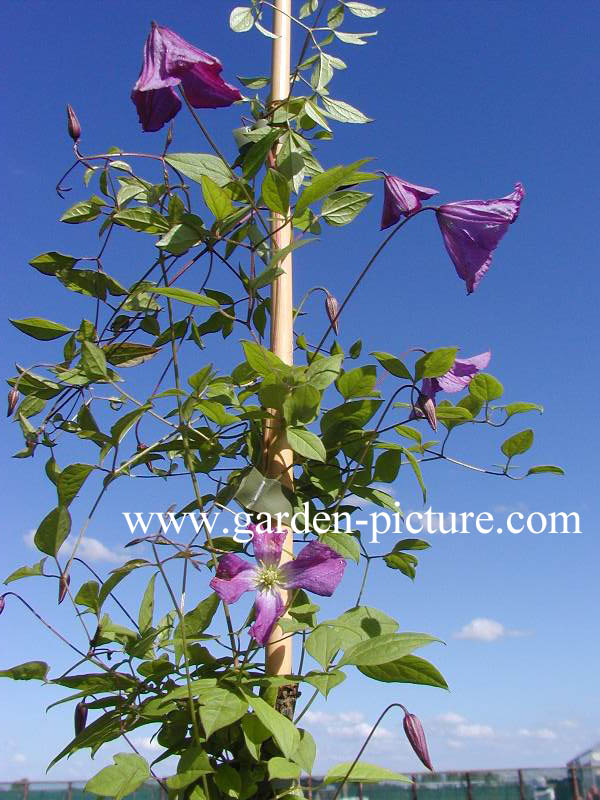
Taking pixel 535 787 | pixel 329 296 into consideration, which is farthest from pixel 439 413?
pixel 535 787

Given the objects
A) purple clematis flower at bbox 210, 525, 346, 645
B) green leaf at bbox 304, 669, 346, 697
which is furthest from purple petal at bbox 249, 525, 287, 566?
green leaf at bbox 304, 669, 346, 697

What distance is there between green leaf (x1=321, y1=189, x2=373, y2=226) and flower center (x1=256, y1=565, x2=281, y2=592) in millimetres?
382

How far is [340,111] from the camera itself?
874 mm

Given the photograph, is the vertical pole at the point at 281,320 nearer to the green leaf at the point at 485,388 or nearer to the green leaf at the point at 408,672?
the green leaf at the point at 408,672

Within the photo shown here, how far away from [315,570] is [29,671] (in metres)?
0.29

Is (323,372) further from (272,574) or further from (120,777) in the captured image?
(120,777)

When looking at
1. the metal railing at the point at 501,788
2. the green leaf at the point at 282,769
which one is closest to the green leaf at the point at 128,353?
the green leaf at the point at 282,769

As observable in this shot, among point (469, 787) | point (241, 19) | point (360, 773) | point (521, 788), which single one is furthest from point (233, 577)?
point (521, 788)

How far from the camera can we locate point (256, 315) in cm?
88

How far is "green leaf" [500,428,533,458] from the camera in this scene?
2.89ft

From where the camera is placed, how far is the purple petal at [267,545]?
2.21 ft

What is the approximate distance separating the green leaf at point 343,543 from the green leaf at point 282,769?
7.2 inches

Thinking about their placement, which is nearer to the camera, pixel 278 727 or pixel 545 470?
pixel 278 727

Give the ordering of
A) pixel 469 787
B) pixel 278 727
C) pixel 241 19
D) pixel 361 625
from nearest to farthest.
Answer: pixel 278 727
pixel 361 625
pixel 241 19
pixel 469 787
